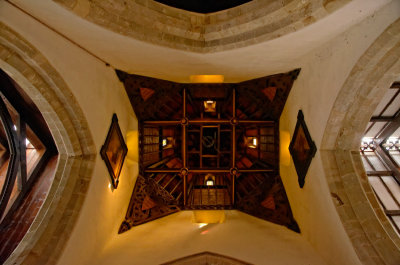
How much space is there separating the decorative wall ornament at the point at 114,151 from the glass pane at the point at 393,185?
756cm

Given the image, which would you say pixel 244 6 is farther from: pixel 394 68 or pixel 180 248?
pixel 180 248

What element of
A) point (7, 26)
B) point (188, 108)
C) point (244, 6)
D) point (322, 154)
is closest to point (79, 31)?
point (7, 26)

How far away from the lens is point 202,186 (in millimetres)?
6848

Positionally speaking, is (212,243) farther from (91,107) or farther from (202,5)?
(202,5)

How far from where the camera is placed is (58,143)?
350 centimetres

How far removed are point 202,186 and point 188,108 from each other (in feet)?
8.97

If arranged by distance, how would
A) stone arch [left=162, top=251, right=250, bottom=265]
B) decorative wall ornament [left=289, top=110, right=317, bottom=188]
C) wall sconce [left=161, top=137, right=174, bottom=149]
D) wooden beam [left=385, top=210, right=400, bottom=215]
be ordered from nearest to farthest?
stone arch [left=162, top=251, right=250, bottom=265]
decorative wall ornament [left=289, top=110, right=317, bottom=188]
wooden beam [left=385, top=210, right=400, bottom=215]
wall sconce [left=161, top=137, right=174, bottom=149]

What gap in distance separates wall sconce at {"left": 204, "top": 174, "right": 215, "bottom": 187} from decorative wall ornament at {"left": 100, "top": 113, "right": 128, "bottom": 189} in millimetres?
3093

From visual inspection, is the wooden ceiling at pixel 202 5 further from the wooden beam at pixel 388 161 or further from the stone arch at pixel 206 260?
the wooden beam at pixel 388 161

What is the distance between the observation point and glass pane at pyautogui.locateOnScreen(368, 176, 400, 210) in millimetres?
5410

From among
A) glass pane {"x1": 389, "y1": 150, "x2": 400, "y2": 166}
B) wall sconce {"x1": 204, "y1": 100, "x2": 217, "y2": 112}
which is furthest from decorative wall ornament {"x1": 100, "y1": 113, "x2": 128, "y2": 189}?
glass pane {"x1": 389, "y1": 150, "x2": 400, "y2": 166}

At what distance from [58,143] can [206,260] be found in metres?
3.44

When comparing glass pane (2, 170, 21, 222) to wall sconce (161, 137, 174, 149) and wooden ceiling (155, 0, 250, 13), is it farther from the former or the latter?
wooden ceiling (155, 0, 250, 13)

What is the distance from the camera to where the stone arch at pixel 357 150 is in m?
2.59
